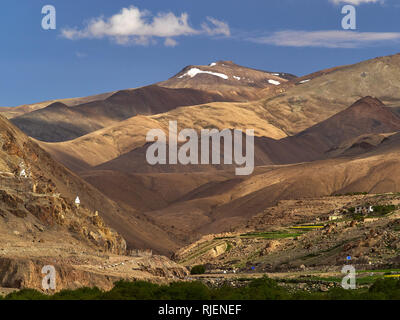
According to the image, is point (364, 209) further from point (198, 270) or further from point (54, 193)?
point (54, 193)

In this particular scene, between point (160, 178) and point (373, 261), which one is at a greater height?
point (160, 178)

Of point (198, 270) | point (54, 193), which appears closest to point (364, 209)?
point (198, 270)

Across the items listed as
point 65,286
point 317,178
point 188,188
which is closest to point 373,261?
point 65,286

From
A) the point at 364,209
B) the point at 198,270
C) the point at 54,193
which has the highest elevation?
the point at 54,193

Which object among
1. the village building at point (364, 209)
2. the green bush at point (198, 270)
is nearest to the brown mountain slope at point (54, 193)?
the green bush at point (198, 270)

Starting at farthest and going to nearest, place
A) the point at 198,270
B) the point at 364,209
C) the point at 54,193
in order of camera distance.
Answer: the point at 364,209 < the point at 54,193 < the point at 198,270

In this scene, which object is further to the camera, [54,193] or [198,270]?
[54,193]

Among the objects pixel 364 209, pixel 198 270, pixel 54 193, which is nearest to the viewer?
pixel 198 270

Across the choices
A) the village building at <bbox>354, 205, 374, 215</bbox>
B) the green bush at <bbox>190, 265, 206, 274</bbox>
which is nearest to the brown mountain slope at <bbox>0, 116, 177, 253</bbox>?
the green bush at <bbox>190, 265, 206, 274</bbox>

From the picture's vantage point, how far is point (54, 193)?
7762 centimetres
